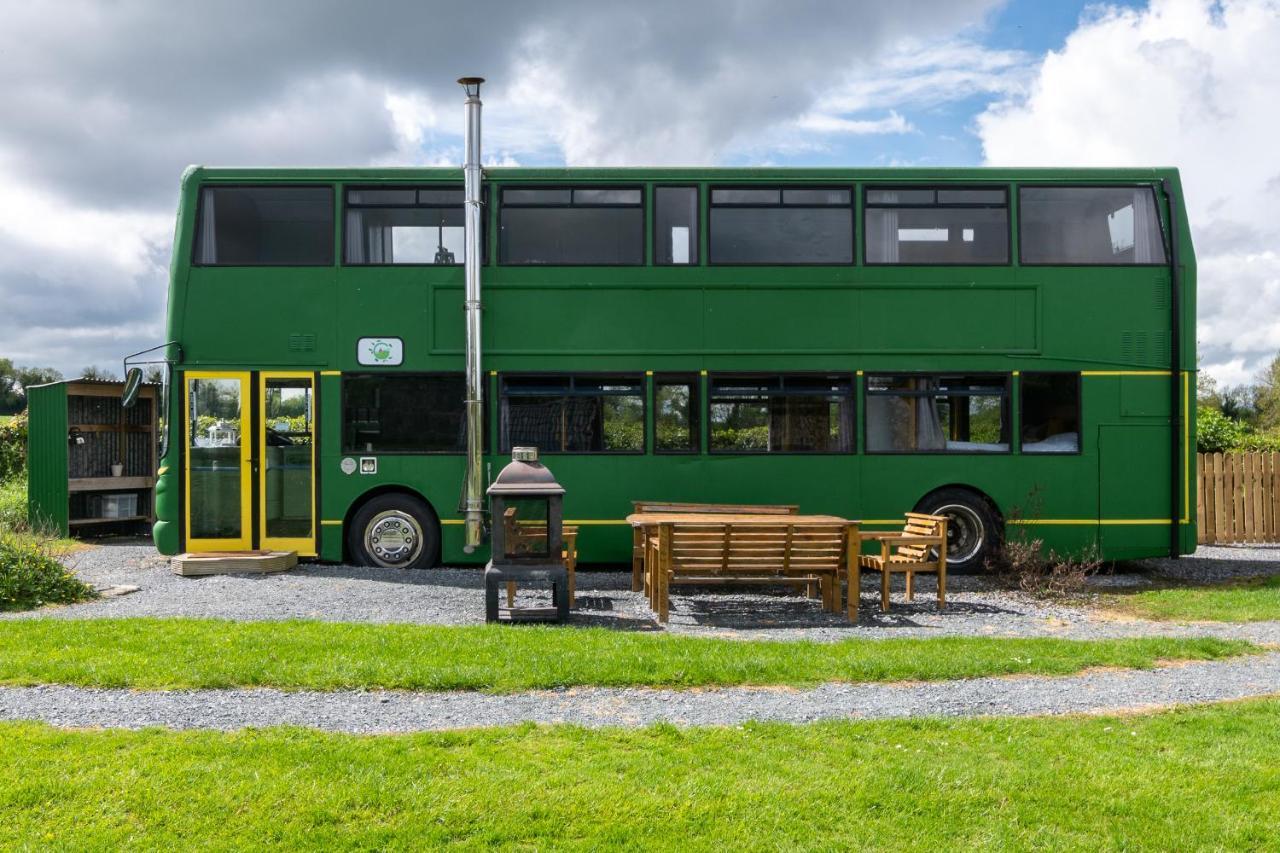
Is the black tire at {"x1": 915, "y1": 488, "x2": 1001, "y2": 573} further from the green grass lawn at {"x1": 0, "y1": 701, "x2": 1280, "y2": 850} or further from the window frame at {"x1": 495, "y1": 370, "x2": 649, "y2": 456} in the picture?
the green grass lawn at {"x1": 0, "y1": 701, "x2": 1280, "y2": 850}

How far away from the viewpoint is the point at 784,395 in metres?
12.1

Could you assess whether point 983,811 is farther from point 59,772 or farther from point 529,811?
point 59,772

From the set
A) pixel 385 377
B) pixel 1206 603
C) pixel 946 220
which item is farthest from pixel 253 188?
pixel 1206 603

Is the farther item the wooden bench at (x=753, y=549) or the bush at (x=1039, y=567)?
the bush at (x=1039, y=567)

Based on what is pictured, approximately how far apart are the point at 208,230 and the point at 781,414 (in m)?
7.20

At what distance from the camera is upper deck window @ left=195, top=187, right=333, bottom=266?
12031 millimetres

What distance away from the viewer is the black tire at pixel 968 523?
39.6ft

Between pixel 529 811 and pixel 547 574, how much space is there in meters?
4.53

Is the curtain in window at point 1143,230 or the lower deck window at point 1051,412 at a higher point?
the curtain in window at point 1143,230

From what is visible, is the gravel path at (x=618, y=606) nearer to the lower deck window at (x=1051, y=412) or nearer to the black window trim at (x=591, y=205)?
the lower deck window at (x=1051, y=412)

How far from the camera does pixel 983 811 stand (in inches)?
172

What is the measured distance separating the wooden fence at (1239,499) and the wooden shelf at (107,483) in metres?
17.7

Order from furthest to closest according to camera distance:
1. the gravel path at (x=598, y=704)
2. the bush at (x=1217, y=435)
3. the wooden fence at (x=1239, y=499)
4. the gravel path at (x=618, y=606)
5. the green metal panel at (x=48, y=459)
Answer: the bush at (x=1217, y=435) < the wooden fence at (x=1239, y=499) < the green metal panel at (x=48, y=459) < the gravel path at (x=618, y=606) < the gravel path at (x=598, y=704)

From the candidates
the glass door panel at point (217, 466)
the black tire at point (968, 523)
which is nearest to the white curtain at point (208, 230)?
the glass door panel at point (217, 466)
